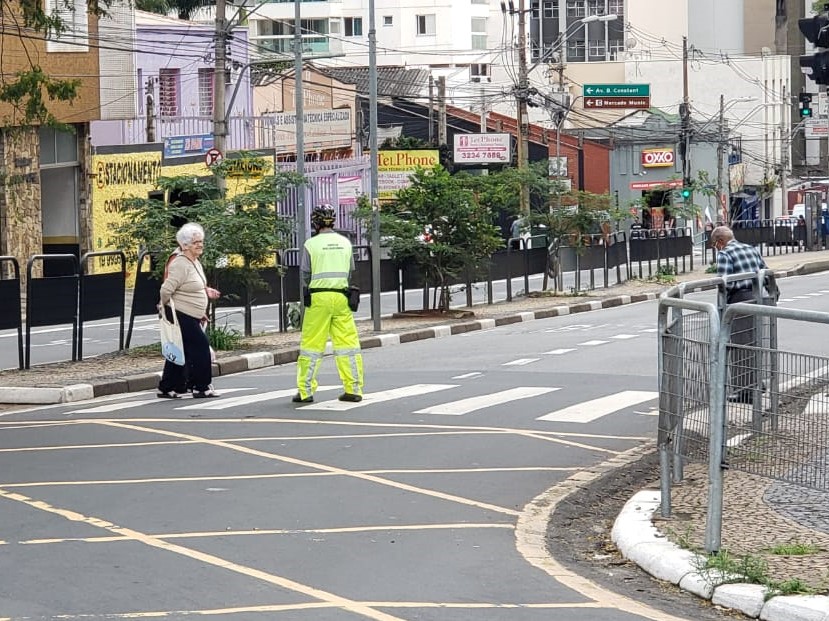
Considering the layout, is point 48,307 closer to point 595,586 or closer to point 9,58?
point 595,586

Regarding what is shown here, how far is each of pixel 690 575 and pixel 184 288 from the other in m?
8.85

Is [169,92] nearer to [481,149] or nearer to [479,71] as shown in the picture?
[481,149]

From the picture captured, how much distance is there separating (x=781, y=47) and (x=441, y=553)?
9146cm

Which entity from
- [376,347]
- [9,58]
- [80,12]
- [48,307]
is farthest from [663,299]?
[80,12]

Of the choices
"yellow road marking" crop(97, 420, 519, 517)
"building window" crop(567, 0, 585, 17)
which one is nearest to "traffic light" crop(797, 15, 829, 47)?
"yellow road marking" crop(97, 420, 519, 517)

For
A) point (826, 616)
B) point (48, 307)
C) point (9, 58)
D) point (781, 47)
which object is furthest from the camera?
point (781, 47)

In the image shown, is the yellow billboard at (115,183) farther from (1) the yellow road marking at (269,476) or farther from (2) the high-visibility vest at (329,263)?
(1) the yellow road marking at (269,476)

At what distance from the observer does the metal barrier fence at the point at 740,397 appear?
281 inches

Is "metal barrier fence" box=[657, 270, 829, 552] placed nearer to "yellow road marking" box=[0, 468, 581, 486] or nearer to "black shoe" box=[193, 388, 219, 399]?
"yellow road marking" box=[0, 468, 581, 486]

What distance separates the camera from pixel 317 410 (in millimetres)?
14125

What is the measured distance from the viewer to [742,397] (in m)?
7.68

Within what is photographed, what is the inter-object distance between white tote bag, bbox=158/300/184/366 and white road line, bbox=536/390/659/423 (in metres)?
3.88

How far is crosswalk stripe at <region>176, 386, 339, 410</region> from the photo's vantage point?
14.6 m

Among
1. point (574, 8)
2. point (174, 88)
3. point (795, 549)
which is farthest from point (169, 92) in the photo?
point (574, 8)
